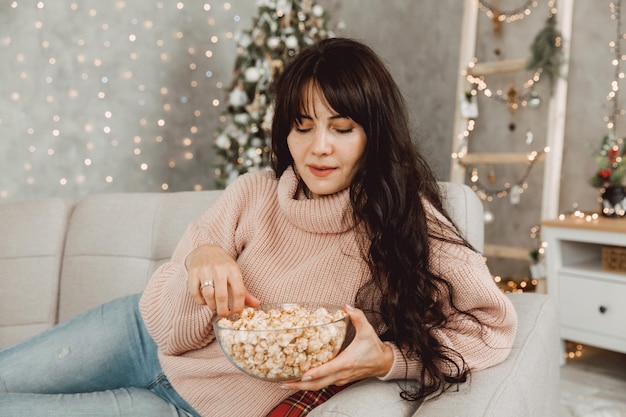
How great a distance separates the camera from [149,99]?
118 inches

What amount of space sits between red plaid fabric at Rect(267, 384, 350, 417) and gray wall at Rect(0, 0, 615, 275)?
1.89 metres

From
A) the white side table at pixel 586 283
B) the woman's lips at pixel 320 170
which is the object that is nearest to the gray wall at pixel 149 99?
the white side table at pixel 586 283

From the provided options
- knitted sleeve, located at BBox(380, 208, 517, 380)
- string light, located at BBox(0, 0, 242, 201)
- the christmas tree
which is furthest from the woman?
string light, located at BBox(0, 0, 242, 201)

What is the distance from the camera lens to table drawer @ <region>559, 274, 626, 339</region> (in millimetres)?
2266

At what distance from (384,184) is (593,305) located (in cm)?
163

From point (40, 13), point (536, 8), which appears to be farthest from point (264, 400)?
point (536, 8)

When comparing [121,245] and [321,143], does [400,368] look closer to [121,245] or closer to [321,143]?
[321,143]

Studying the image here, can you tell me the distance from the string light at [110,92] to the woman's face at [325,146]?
1.92 meters

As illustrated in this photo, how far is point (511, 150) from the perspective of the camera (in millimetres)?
3270

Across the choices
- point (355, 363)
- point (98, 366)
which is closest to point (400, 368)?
point (355, 363)

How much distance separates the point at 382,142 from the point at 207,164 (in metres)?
2.24

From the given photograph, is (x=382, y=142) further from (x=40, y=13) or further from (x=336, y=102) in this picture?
(x=40, y=13)

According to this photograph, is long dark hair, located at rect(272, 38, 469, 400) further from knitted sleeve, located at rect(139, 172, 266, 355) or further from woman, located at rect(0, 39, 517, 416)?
knitted sleeve, located at rect(139, 172, 266, 355)

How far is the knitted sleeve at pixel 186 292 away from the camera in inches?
44.9
